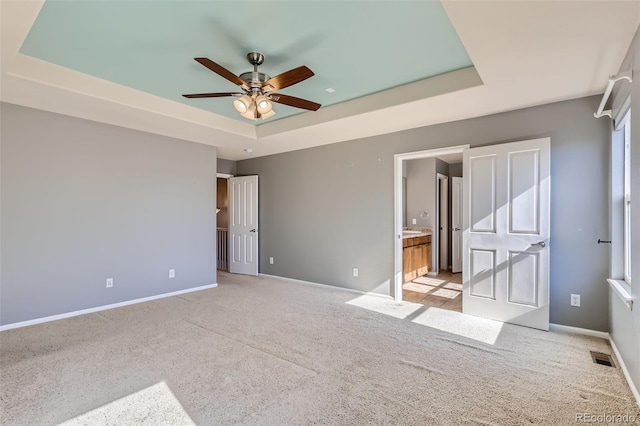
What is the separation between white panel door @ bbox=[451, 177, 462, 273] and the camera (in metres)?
6.63

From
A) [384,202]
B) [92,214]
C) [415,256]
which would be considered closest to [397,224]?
[384,202]

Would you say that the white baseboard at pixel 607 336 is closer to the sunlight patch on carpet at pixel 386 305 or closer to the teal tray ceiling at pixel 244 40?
the sunlight patch on carpet at pixel 386 305

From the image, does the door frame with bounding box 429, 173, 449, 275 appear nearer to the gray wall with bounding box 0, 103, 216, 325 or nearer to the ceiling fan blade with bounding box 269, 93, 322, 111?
the ceiling fan blade with bounding box 269, 93, 322, 111

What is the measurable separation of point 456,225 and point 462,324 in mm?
3768

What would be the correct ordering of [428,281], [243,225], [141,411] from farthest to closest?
[243,225], [428,281], [141,411]

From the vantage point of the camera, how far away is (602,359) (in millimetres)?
2572

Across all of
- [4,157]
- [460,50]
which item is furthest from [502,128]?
[4,157]

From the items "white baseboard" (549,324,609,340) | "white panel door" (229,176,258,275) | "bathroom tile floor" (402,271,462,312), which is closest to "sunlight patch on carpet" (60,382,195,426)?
"bathroom tile floor" (402,271,462,312)

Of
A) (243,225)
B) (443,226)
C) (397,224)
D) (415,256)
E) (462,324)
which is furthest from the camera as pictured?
(443,226)

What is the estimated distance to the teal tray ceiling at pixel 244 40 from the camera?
213cm

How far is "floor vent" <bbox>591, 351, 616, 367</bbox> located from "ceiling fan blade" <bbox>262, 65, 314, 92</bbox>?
3304mm

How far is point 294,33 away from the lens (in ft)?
7.91

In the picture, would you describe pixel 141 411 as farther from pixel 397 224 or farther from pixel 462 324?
pixel 397 224

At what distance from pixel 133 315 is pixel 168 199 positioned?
69.4 inches
